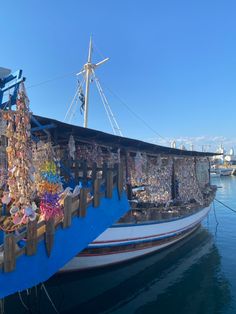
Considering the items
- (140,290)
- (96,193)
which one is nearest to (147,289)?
(140,290)

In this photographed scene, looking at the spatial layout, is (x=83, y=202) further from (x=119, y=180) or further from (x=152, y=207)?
(x=152, y=207)

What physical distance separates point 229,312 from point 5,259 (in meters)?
6.88

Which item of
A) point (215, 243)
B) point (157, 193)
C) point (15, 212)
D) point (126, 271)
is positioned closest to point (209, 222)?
point (215, 243)

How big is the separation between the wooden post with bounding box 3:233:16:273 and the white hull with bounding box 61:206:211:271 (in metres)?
5.17

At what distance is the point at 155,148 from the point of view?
14.1m

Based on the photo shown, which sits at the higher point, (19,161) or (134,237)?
(19,161)

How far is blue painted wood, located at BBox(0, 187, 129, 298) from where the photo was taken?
5.31 meters

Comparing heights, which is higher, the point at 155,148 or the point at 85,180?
the point at 155,148

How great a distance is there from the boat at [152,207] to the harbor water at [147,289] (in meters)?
0.52

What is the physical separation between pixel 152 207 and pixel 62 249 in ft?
27.7

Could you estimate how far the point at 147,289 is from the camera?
1022 cm

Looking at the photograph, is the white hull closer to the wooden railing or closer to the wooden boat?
the wooden boat

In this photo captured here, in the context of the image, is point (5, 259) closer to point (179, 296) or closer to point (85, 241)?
point (85, 241)

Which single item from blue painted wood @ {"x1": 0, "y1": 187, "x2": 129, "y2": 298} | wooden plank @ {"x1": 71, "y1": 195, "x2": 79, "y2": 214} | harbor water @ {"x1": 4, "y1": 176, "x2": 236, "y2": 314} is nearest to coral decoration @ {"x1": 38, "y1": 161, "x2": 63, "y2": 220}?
wooden plank @ {"x1": 71, "y1": 195, "x2": 79, "y2": 214}
